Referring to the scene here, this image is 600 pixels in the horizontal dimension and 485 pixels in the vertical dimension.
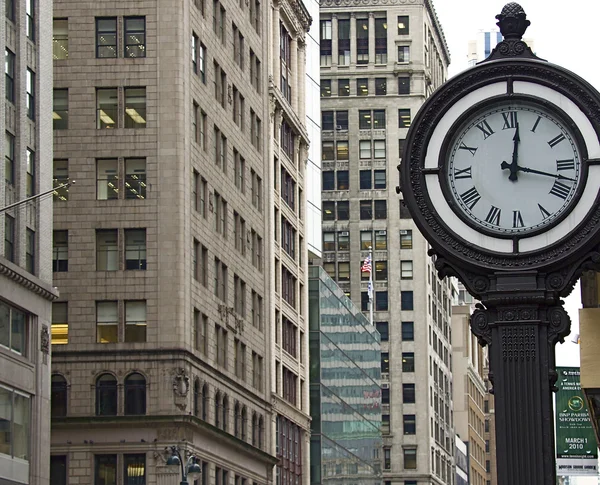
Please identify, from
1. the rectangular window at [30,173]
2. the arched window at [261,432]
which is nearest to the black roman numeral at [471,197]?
the rectangular window at [30,173]

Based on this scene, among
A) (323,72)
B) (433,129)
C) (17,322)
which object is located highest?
(323,72)

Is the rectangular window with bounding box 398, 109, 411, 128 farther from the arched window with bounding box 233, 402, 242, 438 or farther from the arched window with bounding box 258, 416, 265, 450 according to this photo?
the arched window with bounding box 233, 402, 242, 438

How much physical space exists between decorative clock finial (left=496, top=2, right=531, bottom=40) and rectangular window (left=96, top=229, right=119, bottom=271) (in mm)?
67295

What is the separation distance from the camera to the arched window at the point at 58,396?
73688 millimetres

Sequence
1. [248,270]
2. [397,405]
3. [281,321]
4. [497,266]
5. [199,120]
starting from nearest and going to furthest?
[497,266], [199,120], [248,270], [281,321], [397,405]

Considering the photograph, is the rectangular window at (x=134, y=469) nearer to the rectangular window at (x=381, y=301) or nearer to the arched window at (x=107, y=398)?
the arched window at (x=107, y=398)

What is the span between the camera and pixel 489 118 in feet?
25.9

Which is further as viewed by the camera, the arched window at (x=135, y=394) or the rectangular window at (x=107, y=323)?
the rectangular window at (x=107, y=323)

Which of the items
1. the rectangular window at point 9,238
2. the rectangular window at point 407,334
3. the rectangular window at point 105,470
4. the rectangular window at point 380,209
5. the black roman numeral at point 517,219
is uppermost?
the rectangular window at point 380,209

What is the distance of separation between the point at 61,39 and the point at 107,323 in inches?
543

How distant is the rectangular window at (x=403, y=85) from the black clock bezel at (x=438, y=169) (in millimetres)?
147020

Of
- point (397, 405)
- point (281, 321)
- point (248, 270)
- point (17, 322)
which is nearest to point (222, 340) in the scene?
point (248, 270)

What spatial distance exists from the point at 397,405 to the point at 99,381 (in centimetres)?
7964

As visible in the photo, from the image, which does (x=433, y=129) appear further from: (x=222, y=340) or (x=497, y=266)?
(x=222, y=340)
